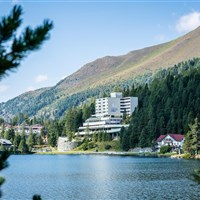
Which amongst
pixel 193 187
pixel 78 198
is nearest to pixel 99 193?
pixel 78 198

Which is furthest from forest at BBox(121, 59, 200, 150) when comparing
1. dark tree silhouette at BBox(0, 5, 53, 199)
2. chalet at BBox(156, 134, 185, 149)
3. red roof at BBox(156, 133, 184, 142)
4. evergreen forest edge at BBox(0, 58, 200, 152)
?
dark tree silhouette at BBox(0, 5, 53, 199)

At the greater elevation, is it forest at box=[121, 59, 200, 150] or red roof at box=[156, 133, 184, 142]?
forest at box=[121, 59, 200, 150]

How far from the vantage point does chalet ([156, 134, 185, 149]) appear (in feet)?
416

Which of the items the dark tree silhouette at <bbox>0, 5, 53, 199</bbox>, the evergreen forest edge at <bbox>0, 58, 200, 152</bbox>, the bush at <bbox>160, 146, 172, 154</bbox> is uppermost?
the evergreen forest edge at <bbox>0, 58, 200, 152</bbox>

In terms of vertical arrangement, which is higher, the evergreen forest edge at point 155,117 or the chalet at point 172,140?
the evergreen forest edge at point 155,117

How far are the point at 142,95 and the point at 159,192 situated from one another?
143078 millimetres

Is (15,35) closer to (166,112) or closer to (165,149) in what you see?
(165,149)

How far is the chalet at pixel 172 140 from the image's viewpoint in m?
127

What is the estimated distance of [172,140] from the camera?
129125 millimetres

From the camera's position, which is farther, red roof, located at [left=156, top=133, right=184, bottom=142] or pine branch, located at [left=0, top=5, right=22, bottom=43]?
red roof, located at [left=156, top=133, right=184, bottom=142]

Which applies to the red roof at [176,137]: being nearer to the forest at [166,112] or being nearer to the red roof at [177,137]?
the red roof at [177,137]

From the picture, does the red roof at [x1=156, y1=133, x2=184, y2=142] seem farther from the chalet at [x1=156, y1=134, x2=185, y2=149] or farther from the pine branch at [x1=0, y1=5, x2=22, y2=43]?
the pine branch at [x1=0, y1=5, x2=22, y2=43]

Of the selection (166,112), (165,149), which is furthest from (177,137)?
(166,112)

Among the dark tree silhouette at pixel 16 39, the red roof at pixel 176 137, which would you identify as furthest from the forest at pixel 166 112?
Answer: the dark tree silhouette at pixel 16 39
